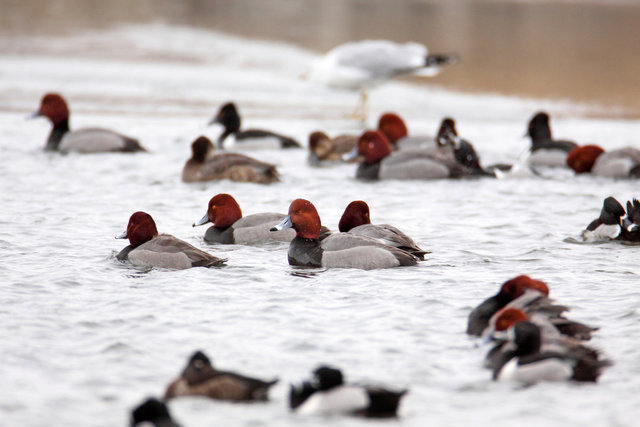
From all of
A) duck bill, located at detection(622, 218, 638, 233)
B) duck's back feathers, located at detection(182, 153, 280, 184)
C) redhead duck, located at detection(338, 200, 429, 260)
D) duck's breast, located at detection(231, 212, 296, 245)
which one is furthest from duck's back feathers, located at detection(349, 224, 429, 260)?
duck's back feathers, located at detection(182, 153, 280, 184)

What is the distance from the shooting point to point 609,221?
9.16 m

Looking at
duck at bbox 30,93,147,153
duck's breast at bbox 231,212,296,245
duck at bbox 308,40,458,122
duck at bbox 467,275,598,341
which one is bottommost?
duck at bbox 467,275,598,341

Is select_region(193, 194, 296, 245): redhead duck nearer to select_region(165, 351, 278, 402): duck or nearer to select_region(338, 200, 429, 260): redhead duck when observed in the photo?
select_region(338, 200, 429, 260): redhead duck

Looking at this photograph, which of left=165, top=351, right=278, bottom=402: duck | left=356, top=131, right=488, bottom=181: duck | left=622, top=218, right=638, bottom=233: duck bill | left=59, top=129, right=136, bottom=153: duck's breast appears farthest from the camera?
left=59, top=129, right=136, bottom=153: duck's breast

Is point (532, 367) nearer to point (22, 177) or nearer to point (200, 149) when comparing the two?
point (200, 149)

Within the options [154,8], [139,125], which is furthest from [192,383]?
[154,8]

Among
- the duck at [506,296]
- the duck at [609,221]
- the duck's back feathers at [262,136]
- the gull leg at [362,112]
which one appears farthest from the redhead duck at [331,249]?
the gull leg at [362,112]

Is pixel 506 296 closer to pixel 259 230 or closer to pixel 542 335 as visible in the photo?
pixel 542 335

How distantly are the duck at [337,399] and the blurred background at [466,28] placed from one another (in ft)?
51.6

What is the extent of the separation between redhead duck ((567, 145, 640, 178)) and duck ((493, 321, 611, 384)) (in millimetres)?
7570

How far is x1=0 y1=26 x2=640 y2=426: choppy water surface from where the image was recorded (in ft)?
17.9

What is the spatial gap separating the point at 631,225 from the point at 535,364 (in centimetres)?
392

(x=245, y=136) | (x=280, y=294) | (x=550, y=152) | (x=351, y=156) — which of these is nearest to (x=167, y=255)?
(x=280, y=294)

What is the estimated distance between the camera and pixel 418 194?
11945 millimetres
